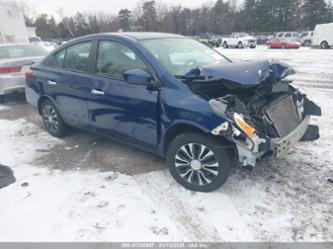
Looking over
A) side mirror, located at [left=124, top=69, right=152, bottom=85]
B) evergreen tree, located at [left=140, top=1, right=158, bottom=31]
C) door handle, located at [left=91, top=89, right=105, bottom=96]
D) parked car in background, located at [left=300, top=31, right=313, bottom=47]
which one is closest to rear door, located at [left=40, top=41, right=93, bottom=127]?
door handle, located at [left=91, top=89, right=105, bottom=96]

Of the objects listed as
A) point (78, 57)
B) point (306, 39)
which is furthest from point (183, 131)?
point (306, 39)

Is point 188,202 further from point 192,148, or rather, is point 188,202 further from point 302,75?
point 302,75

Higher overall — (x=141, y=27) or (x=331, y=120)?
(x=141, y=27)

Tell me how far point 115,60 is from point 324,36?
27.5m

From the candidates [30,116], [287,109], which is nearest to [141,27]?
[30,116]

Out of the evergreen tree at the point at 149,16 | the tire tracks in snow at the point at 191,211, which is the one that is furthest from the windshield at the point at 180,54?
the evergreen tree at the point at 149,16

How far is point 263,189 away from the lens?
328 cm

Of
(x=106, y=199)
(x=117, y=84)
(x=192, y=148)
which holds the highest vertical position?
(x=117, y=84)

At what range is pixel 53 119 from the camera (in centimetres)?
504

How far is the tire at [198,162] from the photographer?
3021 millimetres

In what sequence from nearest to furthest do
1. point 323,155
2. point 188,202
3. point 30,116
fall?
point 188,202, point 323,155, point 30,116

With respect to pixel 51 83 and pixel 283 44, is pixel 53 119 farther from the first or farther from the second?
pixel 283 44

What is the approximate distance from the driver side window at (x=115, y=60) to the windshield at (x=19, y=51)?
4.84 meters

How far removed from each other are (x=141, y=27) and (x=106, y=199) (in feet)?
172
